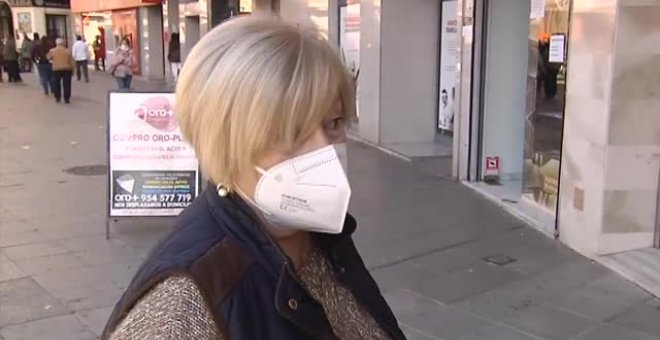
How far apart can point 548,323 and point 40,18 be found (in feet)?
140

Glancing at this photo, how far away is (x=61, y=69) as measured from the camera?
18.5 metres

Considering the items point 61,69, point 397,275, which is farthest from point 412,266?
point 61,69

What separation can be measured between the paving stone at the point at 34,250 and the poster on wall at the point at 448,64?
256 inches

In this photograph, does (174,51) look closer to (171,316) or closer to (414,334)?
(414,334)

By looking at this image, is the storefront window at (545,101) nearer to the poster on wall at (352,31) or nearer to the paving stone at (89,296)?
the paving stone at (89,296)

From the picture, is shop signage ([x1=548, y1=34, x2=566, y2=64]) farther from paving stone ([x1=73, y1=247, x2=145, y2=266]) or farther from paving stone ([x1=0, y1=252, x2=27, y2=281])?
paving stone ([x1=0, y1=252, x2=27, y2=281])

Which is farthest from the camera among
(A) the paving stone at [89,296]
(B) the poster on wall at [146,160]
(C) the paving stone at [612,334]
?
(B) the poster on wall at [146,160]

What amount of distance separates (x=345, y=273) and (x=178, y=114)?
57 cm

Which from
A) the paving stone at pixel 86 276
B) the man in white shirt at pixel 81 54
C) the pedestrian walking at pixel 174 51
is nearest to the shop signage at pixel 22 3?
the man in white shirt at pixel 81 54

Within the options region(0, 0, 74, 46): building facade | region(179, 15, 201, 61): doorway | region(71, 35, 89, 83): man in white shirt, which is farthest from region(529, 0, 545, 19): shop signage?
region(0, 0, 74, 46): building facade

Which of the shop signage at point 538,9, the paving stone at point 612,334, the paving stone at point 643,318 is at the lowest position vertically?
the paving stone at point 612,334

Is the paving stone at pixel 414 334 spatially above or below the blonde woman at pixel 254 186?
below

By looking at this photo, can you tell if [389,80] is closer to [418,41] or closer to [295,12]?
[418,41]

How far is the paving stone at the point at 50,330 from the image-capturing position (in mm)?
4438
